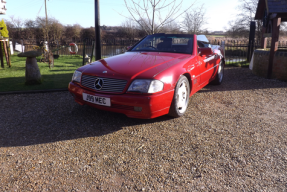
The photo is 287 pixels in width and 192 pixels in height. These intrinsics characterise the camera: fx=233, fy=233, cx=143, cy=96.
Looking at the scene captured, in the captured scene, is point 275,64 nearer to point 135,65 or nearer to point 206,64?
point 206,64

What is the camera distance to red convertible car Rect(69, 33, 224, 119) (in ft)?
11.2

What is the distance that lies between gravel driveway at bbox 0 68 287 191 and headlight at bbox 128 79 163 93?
0.67m

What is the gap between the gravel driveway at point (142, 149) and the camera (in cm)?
238

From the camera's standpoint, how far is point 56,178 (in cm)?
243

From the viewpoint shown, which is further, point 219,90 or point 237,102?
point 219,90

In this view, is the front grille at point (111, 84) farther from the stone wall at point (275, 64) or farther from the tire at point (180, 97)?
the stone wall at point (275, 64)

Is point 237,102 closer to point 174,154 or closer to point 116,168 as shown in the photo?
point 174,154

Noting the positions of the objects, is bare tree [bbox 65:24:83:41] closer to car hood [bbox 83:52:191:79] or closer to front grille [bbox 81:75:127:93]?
car hood [bbox 83:52:191:79]

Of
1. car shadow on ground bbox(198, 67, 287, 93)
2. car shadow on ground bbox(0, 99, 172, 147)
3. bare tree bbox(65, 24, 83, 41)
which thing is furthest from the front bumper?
bare tree bbox(65, 24, 83, 41)

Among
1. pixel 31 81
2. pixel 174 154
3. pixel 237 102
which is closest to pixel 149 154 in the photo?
pixel 174 154

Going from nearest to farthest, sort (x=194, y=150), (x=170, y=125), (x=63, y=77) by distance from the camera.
A: (x=194, y=150)
(x=170, y=125)
(x=63, y=77)

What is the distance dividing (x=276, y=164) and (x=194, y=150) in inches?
37.2

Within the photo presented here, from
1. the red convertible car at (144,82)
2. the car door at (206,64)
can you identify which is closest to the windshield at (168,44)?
the red convertible car at (144,82)

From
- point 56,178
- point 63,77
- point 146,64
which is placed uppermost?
point 146,64
